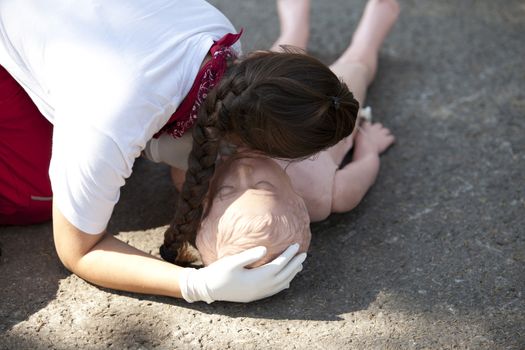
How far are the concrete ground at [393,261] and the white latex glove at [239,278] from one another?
7 cm

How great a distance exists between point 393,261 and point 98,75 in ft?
2.94

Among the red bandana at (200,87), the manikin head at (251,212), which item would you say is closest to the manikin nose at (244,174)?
the manikin head at (251,212)

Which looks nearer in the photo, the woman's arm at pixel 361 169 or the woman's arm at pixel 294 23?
the woman's arm at pixel 361 169

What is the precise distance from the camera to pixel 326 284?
6.17 feet

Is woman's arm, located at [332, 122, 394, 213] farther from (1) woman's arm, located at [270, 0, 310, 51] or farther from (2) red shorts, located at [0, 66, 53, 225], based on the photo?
(2) red shorts, located at [0, 66, 53, 225]

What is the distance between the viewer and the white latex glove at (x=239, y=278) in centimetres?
170

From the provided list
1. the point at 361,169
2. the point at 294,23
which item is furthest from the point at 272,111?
the point at 294,23

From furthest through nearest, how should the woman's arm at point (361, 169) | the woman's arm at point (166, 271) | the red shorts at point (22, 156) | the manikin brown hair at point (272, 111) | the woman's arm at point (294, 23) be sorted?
1. the woman's arm at point (294, 23)
2. the woman's arm at point (361, 169)
3. the red shorts at point (22, 156)
4. the woman's arm at point (166, 271)
5. the manikin brown hair at point (272, 111)

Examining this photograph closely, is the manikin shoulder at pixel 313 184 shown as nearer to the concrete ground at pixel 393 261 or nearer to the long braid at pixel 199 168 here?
the concrete ground at pixel 393 261

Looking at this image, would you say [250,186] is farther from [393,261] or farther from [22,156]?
[22,156]

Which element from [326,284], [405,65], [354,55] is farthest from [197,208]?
[405,65]

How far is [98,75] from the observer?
1.67 meters

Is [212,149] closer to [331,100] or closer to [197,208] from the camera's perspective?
[197,208]

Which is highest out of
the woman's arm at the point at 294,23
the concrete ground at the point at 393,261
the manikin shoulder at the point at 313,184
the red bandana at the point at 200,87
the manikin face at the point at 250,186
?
the red bandana at the point at 200,87
